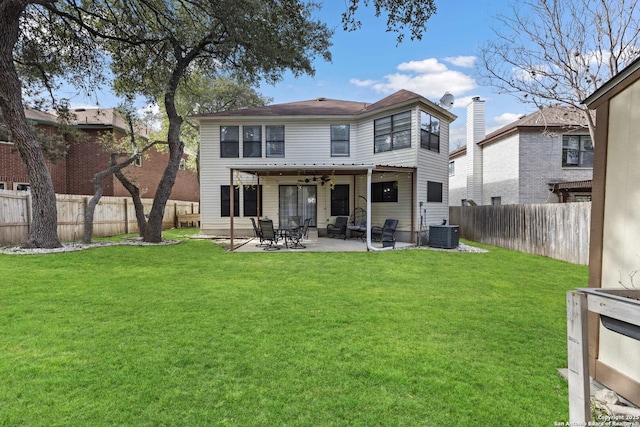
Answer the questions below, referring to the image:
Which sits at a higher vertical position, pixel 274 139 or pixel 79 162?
pixel 274 139

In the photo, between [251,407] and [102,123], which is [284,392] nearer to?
[251,407]

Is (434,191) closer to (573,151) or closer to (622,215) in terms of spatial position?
(573,151)

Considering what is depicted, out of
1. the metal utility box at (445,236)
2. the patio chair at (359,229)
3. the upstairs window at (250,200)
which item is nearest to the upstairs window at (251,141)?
the upstairs window at (250,200)

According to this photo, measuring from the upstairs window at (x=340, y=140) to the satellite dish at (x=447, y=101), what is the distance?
4.08m

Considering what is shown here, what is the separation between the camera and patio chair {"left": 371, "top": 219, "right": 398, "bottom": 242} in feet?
35.9

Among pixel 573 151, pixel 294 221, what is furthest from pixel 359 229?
pixel 573 151

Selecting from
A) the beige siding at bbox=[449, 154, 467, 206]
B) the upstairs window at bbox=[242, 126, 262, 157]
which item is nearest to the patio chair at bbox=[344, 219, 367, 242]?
the upstairs window at bbox=[242, 126, 262, 157]

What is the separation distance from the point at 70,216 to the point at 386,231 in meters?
12.0

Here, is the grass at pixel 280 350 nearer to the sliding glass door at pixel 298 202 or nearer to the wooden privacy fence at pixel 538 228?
the wooden privacy fence at pixel 538 228

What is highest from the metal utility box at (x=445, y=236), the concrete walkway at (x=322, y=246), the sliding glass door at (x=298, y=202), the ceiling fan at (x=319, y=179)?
the ceiling fan at (x=319, y=179)

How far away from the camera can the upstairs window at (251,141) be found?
1400cm

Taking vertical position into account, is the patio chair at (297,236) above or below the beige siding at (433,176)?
below

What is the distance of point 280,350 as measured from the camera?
10.7 feet

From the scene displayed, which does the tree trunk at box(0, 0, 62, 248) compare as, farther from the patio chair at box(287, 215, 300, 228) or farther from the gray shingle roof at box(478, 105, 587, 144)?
the gray shingle roof at box(478, 105, 587, 144)
